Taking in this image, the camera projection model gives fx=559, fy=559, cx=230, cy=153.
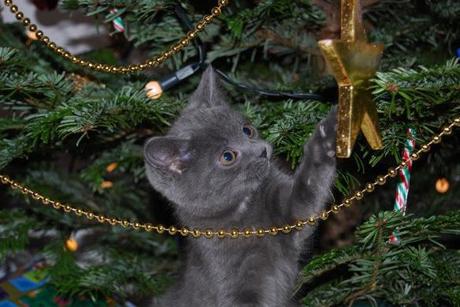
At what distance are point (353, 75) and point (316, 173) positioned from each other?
242mm

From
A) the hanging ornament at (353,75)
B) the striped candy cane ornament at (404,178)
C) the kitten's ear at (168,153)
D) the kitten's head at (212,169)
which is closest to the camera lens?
the hanging ornament at (353,75)

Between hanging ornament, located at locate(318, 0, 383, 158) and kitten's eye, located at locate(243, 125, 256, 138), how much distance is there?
379mm

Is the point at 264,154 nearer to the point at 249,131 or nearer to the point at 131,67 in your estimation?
the point at 249,131

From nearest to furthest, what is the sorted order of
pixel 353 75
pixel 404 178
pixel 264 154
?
1. pixel 353 75
2. pixel 404 178
3. pixel 264 154

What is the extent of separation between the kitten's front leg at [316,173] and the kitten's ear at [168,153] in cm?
21

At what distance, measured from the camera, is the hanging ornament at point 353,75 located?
59cm

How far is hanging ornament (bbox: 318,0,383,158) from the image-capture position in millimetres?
594

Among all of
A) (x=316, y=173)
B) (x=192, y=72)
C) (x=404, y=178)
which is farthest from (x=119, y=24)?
(x=404, y=178)

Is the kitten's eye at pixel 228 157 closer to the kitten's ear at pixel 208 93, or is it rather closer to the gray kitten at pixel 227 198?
the gray kitten at pixel 227 198

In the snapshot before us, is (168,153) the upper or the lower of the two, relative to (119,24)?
lower

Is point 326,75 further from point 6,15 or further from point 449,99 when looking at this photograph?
point 6,15

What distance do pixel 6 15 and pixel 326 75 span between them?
42.6 inches

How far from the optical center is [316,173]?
0.82 metres

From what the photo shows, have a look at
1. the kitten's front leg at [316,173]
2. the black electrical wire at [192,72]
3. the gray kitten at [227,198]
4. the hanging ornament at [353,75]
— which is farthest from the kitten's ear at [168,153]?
the hanging ornament at [353,75]
